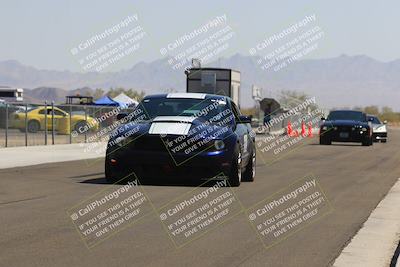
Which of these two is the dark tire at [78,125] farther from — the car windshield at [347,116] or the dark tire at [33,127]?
the car windshield at [347,116]

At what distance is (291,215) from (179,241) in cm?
274

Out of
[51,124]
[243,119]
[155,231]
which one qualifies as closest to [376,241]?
[155,231]

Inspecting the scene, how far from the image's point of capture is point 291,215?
36.1 feet

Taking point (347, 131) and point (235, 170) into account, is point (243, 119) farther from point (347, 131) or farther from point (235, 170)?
point (347, 131)

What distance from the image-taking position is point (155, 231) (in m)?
9.27

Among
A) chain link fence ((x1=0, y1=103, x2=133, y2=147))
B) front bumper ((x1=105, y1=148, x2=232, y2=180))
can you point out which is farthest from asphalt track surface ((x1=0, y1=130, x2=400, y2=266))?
chain link fence ((x1=0, y1=103, x2=133, y2=147))

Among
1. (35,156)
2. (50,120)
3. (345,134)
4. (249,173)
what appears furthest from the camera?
(50,120)

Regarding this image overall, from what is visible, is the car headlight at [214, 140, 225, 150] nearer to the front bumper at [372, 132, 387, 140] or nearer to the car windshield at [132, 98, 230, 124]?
the car windshield at [132, 98, 230, 124]

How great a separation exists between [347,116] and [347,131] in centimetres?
189

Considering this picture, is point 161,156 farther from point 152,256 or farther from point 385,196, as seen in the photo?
point 152,256

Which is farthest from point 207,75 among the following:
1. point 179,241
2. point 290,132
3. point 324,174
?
point 179,241

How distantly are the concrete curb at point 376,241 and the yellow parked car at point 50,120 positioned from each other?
22.7 metres

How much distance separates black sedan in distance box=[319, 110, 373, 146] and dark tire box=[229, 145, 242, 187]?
21.1m

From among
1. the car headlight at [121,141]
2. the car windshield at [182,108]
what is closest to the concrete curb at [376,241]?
the car windshield at [182,108]
